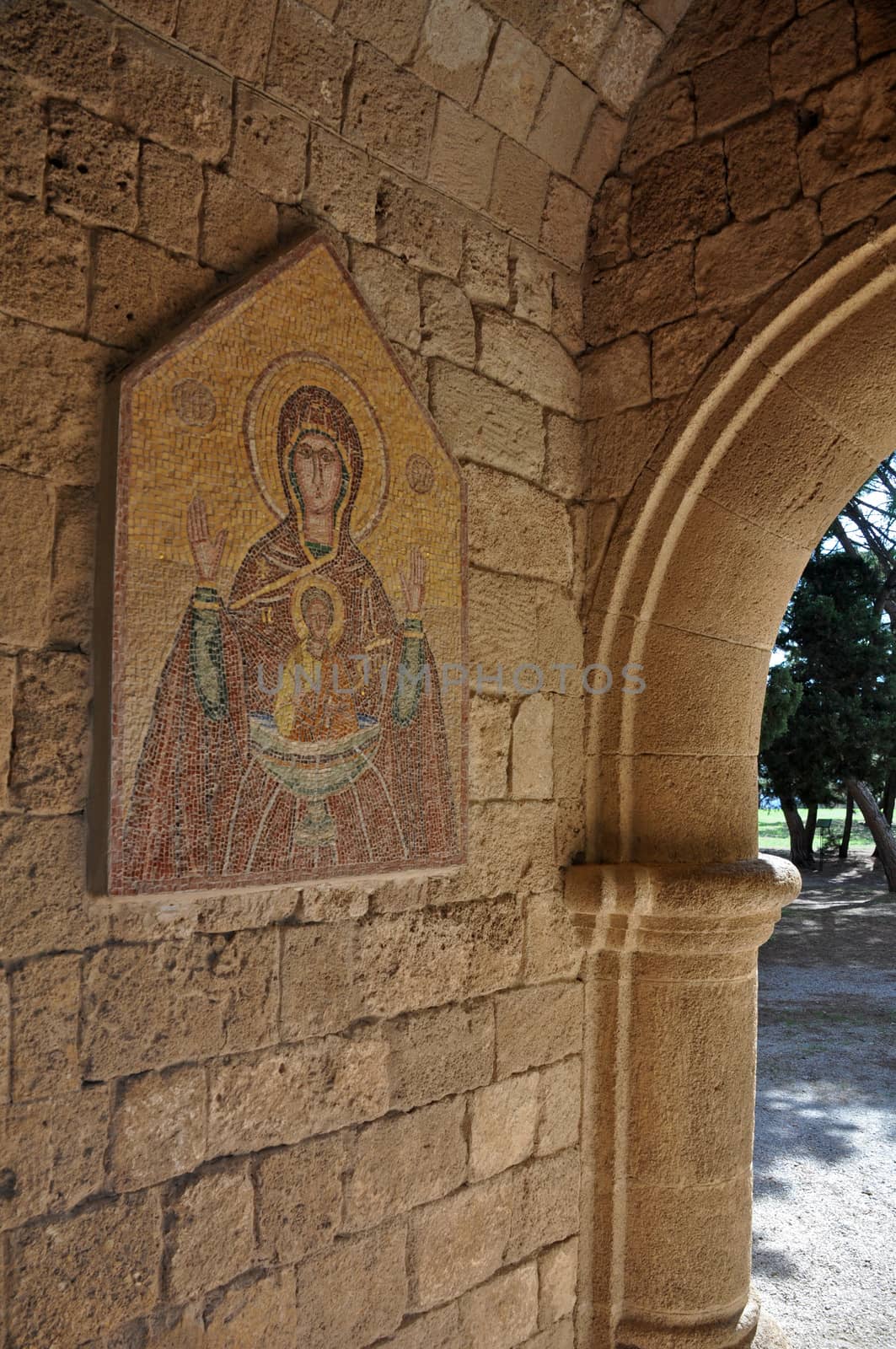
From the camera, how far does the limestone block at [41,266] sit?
1.61m

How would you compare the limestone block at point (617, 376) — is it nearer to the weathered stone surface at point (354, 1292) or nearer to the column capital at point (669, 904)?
the column capital at point (669, 904)

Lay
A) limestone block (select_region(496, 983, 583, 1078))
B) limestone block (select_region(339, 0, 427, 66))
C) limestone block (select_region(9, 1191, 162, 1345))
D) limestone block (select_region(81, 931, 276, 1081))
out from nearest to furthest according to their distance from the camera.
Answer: limestone block (select_region(9, 1191, 162, 1345)), limestone block (select_region(81, 931, 276, 1081)), limestone block (select_region(339, 0, 427, 66)), limestone block (select_region(496, 983, 583, 1078))

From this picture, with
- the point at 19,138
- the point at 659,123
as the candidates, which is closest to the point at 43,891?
the point at 19,138

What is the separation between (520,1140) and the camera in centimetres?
232

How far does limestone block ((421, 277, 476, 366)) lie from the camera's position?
7.52ft

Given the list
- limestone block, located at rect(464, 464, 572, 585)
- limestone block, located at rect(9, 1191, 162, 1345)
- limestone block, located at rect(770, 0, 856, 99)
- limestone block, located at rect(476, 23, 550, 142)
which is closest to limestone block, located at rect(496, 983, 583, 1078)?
limestone block, located at rect(9, 1191, 162, 1345)

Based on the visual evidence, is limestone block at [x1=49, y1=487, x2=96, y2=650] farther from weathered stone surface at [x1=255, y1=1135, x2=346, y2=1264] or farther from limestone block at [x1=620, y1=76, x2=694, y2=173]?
limestone block at [x1=620, y1=76, x2=694, y2=173]

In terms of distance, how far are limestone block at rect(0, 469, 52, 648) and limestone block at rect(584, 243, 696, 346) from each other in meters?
1.59

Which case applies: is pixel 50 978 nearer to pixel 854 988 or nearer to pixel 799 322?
pixel 799 322

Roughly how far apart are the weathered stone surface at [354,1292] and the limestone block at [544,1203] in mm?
346

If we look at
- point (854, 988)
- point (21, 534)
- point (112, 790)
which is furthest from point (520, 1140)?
point (854, 988)

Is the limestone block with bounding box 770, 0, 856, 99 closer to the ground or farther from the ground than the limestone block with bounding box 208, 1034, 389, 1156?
farther from the ground

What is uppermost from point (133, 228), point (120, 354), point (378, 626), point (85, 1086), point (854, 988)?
point (133, 228)

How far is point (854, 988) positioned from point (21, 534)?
6994 millimetres
